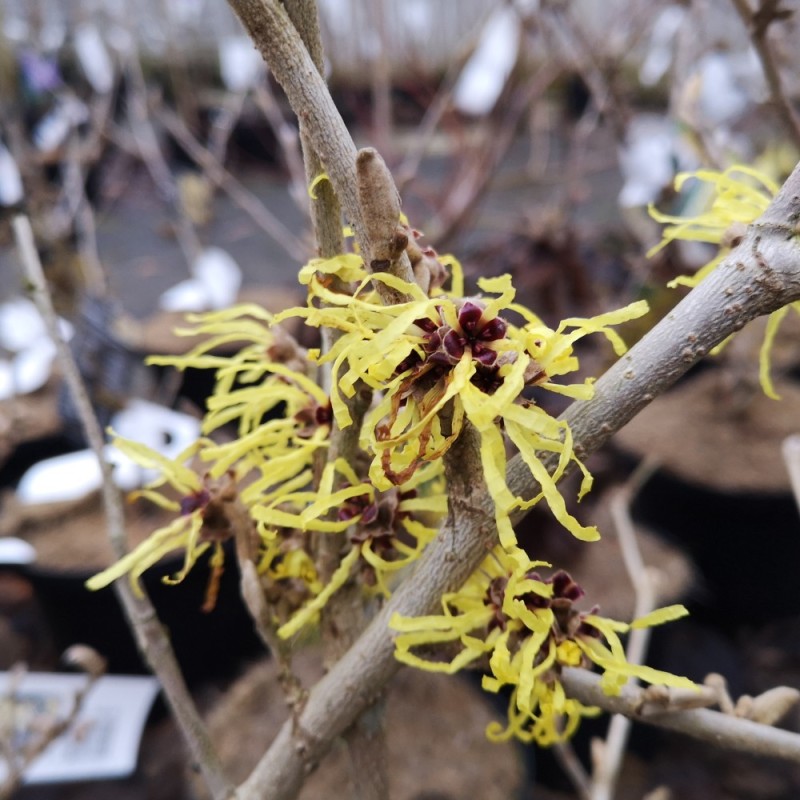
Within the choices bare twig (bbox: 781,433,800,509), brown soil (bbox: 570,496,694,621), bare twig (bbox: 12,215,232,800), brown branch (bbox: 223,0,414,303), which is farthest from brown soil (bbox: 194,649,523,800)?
brown branch (bbox: 223,0,414,303)

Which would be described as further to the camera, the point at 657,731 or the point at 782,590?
the point at 782,590

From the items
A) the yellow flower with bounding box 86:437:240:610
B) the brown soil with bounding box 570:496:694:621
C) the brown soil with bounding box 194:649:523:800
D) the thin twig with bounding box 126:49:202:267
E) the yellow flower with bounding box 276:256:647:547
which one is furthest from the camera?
the thin twig with bounding box 126:49:202:267

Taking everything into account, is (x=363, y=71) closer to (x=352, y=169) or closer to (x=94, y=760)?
(x=94, y=760)

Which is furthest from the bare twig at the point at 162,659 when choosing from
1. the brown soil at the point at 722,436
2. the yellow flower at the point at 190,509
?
the brown soil at the point at 722,436

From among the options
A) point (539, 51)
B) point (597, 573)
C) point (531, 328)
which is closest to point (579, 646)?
point (531, 328)

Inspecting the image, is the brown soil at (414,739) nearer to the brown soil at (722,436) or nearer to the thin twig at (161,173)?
the brown soil at (722,436)

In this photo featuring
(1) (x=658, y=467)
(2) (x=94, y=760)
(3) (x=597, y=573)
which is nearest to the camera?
(2) (x=94, y=760)

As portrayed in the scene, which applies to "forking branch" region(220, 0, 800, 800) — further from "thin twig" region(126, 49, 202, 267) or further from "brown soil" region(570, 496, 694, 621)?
"thin twig" region(126, 49, 202, 267)
